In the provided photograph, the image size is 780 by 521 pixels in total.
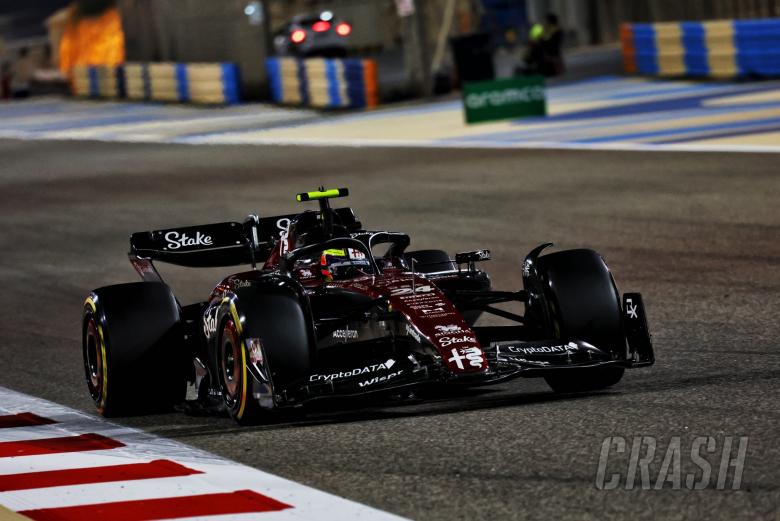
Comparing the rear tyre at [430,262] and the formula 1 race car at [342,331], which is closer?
the formula 1 race car at [342,331]

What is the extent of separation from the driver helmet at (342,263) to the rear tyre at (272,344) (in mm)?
998

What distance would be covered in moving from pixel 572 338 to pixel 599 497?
6.79 ft

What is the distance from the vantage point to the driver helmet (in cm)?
875

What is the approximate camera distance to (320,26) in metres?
47.0

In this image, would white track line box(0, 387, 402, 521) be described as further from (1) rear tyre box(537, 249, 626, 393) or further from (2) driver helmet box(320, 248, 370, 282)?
(1) rear tyre box(537, 249, 626, 393)

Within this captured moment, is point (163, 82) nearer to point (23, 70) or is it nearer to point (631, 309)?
point (23, 70)

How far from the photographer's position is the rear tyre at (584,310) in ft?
26.5

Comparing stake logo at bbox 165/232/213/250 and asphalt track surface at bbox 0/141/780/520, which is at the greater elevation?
stake logo at bbox 165/232/213/250

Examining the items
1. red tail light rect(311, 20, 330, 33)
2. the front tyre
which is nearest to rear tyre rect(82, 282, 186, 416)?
the front tyre

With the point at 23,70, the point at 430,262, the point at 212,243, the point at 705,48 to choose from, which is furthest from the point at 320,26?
the point at 430,262

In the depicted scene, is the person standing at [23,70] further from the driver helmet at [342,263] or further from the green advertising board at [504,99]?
the driver helmet at [342,263]

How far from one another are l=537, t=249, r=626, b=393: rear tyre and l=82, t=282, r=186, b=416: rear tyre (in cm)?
192

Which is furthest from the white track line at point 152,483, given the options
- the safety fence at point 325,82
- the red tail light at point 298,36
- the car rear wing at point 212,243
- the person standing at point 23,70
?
the person standing at point 23,70

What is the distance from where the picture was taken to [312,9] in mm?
54906
